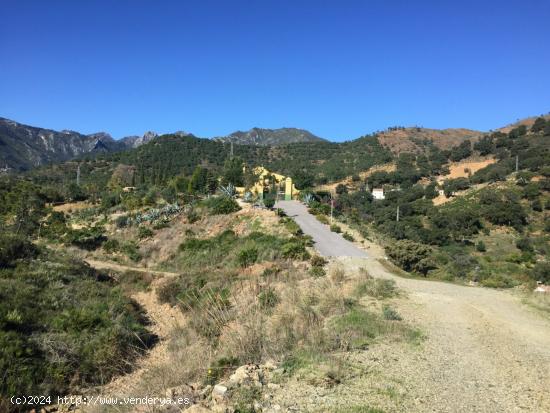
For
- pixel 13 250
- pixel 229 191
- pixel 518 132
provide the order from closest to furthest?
pixel 13 250, pixel 229 191, pixel 518 132

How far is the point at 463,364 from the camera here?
6762 mm

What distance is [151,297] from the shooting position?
16891 millimetres

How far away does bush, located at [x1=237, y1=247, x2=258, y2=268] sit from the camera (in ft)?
61.8

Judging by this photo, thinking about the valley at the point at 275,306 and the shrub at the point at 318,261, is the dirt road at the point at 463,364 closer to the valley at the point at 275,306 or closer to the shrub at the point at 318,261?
the valley at the point at 275,306

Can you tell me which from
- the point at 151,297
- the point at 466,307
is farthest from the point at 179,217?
the point at 466,307

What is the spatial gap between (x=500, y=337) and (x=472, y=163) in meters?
67.6

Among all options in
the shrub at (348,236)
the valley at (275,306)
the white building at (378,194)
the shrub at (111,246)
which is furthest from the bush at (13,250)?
the white building at (378,194)

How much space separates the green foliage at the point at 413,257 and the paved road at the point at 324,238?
169 cm

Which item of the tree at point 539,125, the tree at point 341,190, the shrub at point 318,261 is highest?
the tree at point 539,125

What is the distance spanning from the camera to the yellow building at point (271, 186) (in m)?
40.8

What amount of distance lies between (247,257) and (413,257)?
749 centimetres

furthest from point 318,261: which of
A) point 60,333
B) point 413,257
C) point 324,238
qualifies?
point 60,333

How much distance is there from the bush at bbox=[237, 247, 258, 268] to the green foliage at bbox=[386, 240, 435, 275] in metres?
6.46

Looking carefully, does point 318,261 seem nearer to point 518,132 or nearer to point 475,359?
point 475,359
